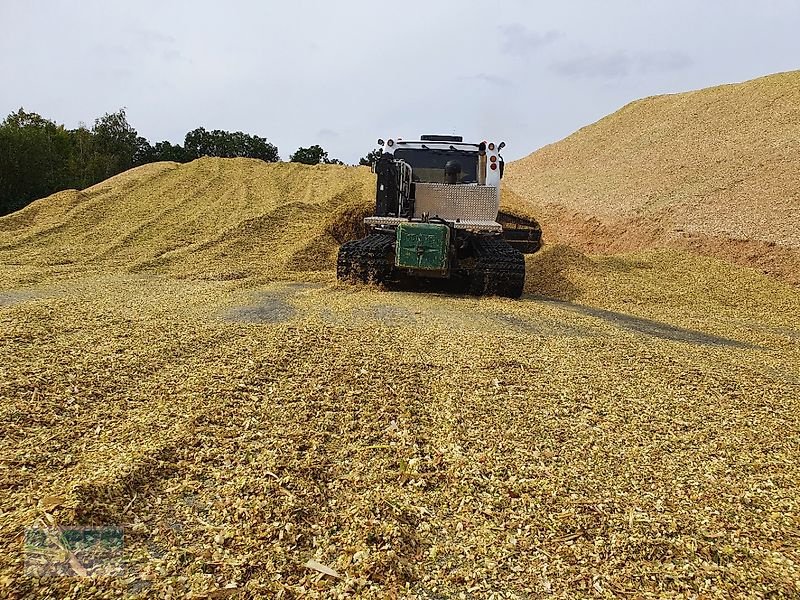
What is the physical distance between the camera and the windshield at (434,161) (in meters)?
10.8

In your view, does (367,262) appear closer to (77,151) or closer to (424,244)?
(424,244)

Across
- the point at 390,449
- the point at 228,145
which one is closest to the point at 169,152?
the point at 228,145

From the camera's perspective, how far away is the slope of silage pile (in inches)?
473

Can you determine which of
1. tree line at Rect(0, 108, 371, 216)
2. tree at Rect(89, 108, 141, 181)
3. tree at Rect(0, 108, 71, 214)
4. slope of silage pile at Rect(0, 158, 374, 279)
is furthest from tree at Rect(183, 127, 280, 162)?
slope of silage pile at Rect(0, 158, 374, 279)

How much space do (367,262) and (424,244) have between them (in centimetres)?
108

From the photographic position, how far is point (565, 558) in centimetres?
246

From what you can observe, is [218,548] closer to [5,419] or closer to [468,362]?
[5,419]

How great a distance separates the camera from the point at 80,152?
33.8m

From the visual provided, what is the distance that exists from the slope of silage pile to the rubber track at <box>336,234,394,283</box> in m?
1.88

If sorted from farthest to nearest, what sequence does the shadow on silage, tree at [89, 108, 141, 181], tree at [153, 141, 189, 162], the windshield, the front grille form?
tree at [153, 141, 189, 162] < tree at [89, 108, 141, 181] < the shadow on silage < the windshield < the front grille

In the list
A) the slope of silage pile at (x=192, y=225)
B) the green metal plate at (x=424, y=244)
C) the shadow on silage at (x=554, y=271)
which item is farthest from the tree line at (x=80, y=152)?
the green metal plate at (x=424, y=244)

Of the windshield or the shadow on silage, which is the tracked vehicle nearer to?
the windshield

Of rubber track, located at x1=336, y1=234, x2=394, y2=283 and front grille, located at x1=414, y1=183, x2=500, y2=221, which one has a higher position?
front grille, located at x1=414, y1=183, x2=500, y2=221

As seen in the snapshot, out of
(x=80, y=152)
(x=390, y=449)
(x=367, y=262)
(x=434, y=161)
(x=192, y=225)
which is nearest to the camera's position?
(x=390, y=449)
